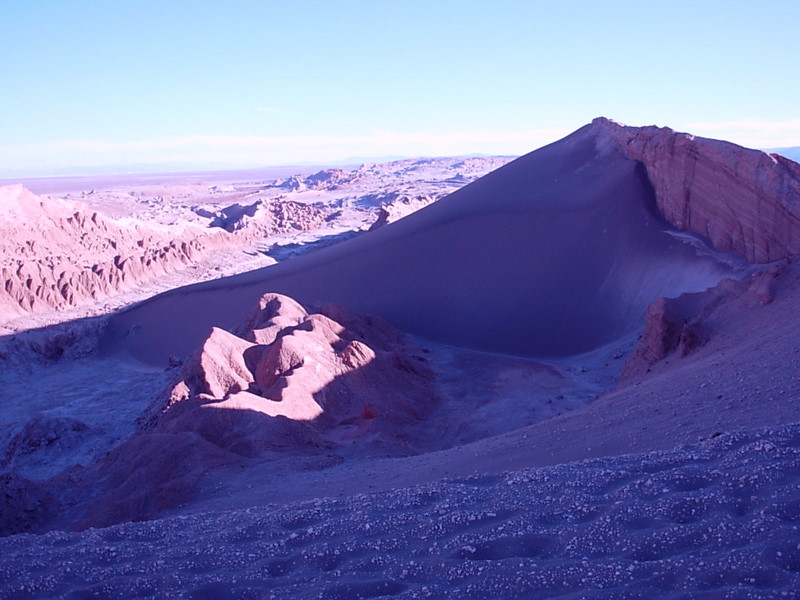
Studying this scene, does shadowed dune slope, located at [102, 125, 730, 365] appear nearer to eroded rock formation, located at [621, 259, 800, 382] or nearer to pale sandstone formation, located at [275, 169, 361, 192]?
eroded rock formation, located at [621, 259, 800, 382]

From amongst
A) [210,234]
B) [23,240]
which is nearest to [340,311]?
[23,240]

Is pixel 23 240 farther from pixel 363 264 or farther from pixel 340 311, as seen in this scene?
pixel 340 311

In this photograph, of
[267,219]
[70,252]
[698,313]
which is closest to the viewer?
[698,313]

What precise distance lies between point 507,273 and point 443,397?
5.26m

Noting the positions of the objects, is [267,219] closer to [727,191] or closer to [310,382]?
[727,191]

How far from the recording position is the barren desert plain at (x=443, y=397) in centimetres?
329

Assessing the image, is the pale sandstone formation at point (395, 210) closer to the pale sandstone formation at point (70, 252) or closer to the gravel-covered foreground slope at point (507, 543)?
the pale sandstone formation at point (70, 252)

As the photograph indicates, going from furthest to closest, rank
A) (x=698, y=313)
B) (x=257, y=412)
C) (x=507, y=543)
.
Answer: (x=698, y=313) → (x=257, y=412) → (x=507, y=543)

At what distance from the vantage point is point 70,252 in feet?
84.6

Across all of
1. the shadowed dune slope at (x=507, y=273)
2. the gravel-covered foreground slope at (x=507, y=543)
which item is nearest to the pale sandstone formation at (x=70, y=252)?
the shadowed dune slope at (x=507, y=273)

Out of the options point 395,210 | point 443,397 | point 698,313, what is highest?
point 395,210

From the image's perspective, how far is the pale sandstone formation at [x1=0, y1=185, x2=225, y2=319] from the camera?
68.5 ft

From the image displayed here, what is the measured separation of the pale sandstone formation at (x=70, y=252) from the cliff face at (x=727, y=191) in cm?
1626

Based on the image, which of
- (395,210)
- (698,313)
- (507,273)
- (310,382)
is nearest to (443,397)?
(310,382)
